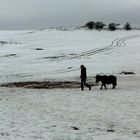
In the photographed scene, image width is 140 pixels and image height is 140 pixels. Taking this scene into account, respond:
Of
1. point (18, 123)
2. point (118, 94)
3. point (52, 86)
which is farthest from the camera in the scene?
point (52, 86)

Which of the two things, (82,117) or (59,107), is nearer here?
(82,117)

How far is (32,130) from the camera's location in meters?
13.9

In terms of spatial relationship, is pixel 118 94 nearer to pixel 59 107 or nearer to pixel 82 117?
pixel 59 107

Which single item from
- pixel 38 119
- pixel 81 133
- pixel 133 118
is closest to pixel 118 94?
pixel 133 118

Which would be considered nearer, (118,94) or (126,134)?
(126,134)

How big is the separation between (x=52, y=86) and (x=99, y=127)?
47.6ft

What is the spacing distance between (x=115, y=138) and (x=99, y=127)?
5.57ft

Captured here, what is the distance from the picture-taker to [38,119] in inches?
625

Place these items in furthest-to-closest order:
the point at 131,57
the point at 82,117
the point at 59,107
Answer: the point at 131,57 → the point at 59,107 → the point at 82,117

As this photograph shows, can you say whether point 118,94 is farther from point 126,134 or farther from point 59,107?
point 126,134

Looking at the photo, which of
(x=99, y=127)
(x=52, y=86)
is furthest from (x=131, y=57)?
(x=99, y=127)

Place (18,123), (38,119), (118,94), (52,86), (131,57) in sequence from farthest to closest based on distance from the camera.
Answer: (131,57) < (52,86) < (118,94) < (38,119) < (18,123)

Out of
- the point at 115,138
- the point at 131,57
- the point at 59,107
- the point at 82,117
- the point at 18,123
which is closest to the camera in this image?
the point at 115,138

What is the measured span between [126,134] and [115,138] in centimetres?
81
